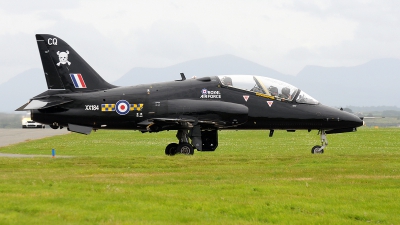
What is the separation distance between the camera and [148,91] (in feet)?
95.2

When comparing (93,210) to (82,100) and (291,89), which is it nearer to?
(82,100)

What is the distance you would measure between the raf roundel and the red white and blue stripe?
167 cm

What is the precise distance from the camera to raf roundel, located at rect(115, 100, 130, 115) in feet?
94.3

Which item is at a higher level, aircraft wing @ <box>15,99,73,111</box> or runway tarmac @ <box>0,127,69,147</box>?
aircraft wing @ <box>15,99,73,111</box>

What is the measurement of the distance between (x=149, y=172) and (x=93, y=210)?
7.39m

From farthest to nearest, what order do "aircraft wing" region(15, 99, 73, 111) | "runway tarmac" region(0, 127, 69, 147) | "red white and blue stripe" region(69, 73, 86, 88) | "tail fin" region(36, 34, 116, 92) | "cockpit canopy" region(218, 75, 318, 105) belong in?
"runway tarmac" region(0, 127, 69, 147), "cockpit canopy" region(218, 75, 318, 105), "red white and blue stripe" region(69, 73, 86, 88), "tail fin" region(36, 34, 116, 92), "aircraft wing" region(15, 99, 73, 111)

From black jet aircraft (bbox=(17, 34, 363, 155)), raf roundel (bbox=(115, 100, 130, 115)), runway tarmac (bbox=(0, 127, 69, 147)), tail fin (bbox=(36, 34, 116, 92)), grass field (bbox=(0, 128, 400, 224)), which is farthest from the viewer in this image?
runway tarmac (bbox=(0, 127, 69, 147))

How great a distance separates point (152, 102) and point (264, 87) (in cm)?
462

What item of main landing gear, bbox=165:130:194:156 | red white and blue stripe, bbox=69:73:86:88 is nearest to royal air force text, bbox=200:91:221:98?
main landing gear, bbox=165:130:194:156

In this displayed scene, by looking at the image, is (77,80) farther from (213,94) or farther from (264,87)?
(264,87)

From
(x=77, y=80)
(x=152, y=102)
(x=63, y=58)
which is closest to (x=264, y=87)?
(x=152, y=102)

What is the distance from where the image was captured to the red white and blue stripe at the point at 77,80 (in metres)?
29.1

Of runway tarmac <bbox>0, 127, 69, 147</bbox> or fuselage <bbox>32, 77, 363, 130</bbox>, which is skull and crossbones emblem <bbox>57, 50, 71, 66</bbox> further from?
runway tarmac <bbox>0, 127, 69, 147</bbox>

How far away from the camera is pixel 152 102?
28828 millimetres
